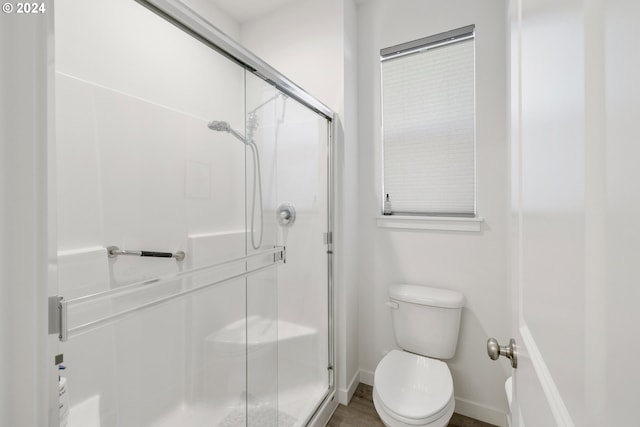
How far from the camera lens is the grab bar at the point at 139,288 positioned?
0.54m

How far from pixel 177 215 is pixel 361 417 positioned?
4.90ft

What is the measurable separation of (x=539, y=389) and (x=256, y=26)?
2444 mm

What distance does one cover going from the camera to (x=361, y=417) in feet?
5.16

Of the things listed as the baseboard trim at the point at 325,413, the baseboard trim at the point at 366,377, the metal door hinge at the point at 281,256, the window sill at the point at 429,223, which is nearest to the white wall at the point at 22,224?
the metal door hinge at the point at 281,256

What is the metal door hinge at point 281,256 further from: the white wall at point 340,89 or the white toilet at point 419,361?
the white toilet at point 419,361

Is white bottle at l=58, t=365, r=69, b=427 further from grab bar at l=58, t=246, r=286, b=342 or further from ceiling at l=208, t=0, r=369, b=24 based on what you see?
ceiling at l=208, t=0, r=369, b=24

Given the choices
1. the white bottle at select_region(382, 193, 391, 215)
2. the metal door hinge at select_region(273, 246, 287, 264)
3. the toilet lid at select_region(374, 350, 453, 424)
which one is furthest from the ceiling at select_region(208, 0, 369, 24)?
the toilet lid at select_region(374, 350, 453, 424)

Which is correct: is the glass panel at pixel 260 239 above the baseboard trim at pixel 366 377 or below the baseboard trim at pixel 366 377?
above

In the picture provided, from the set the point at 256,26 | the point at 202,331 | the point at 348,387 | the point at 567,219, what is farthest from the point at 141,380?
the point at 256,26

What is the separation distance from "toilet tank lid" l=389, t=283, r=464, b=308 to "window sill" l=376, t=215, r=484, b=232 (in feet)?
1.20

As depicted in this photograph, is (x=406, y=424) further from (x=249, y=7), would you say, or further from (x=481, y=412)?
(x=249, y=7)

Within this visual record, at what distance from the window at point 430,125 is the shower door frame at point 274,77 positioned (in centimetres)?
44

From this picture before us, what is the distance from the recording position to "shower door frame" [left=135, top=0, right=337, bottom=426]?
32.1 inches

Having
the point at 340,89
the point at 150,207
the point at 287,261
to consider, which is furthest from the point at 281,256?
the point at 340,89
